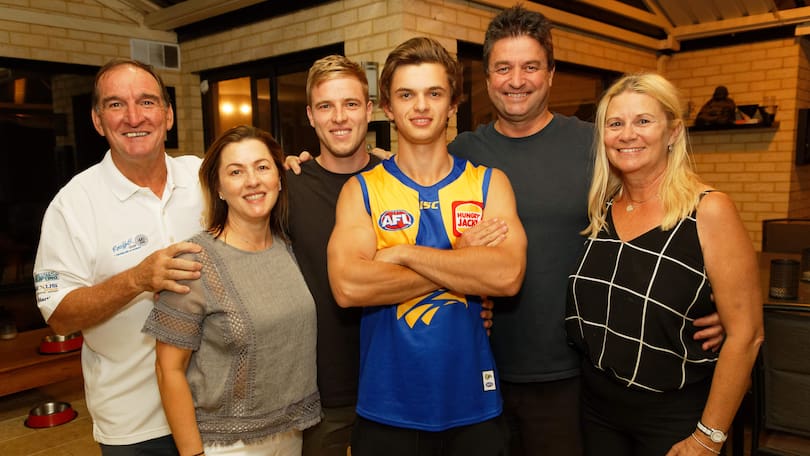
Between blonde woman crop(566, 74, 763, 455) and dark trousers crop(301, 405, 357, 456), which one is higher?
blonde woman crop(566, 74, 763, 455)

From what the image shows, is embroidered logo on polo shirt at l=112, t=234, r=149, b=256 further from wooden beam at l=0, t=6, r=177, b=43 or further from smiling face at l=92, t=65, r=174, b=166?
wooden beam at l=0, t=6, r=177, b=43

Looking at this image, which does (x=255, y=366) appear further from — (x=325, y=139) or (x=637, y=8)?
(x=637, y=8)

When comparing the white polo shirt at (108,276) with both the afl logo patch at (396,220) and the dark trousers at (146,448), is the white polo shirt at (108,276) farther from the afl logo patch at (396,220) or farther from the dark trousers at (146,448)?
the afl logo patch at (396,220)

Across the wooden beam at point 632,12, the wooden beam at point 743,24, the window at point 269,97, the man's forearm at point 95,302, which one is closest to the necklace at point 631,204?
the man's forearm at point 95,302

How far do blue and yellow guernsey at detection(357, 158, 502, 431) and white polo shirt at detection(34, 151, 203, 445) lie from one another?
71 centimetres

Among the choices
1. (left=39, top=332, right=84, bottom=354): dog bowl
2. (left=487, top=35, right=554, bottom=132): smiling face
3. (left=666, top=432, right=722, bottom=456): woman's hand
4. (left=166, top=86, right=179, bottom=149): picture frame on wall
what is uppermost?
(left=166, top=86, right=179, bottom=149): picture frame on wall

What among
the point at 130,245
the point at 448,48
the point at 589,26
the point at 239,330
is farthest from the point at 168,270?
the point at 589,26

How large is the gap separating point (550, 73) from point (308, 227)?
1.05m

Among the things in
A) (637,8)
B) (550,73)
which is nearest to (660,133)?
(550,73)

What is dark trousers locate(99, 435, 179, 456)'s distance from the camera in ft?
5.79

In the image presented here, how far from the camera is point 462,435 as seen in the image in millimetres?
1563

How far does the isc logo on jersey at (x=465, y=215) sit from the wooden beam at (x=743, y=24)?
600cm

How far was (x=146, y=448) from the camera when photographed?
5.84ft

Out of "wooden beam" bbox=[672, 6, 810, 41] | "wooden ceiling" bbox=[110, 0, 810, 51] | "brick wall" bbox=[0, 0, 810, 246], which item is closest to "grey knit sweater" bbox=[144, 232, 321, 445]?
"brick wall" bbox=[0, 0, 810, 246]
